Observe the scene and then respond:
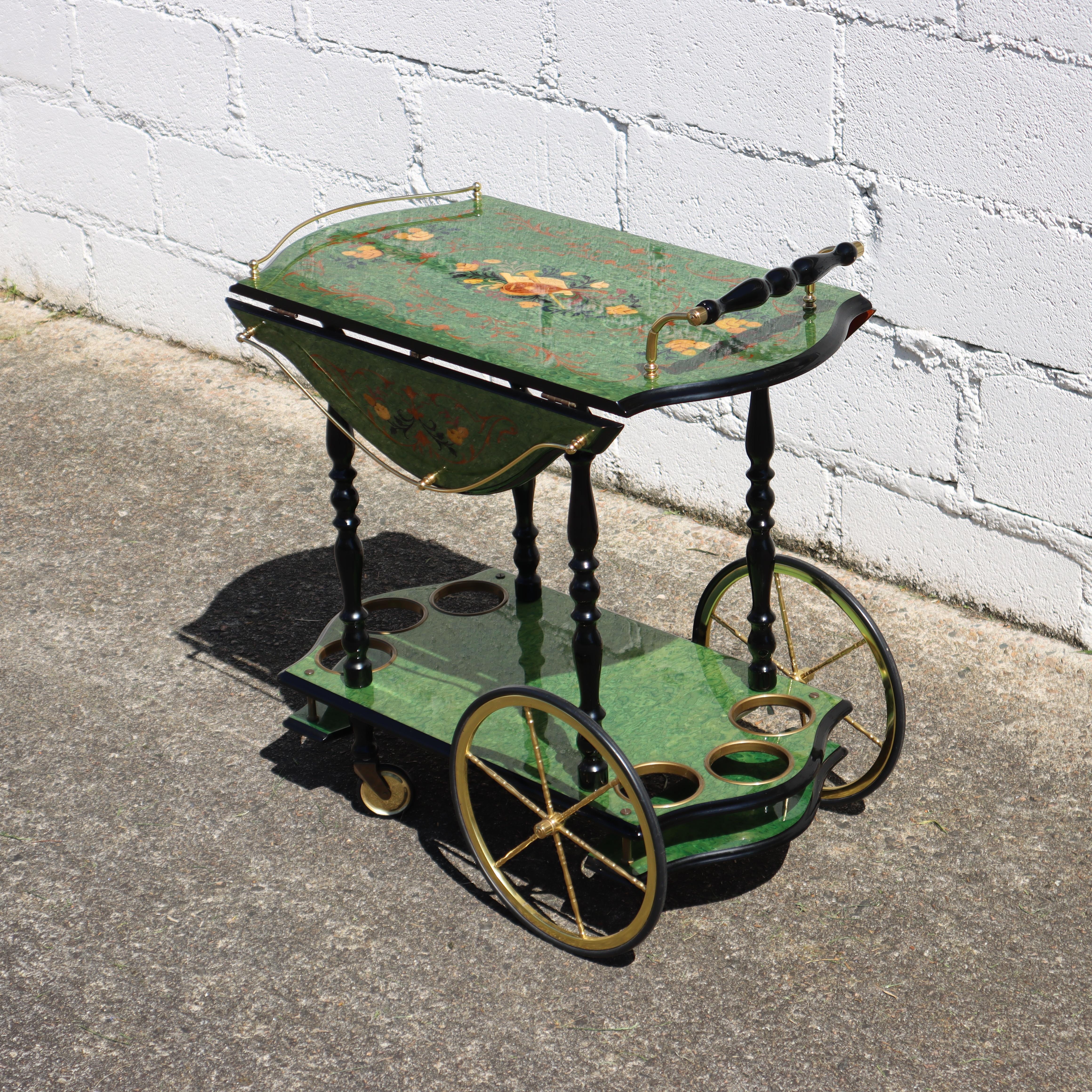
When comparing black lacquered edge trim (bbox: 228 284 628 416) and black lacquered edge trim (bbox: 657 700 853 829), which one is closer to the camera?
black lacquered edge trim (bbox: 228 284 628 416)

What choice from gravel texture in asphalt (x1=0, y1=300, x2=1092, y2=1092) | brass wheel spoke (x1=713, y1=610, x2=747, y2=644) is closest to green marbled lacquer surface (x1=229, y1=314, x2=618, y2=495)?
brass wheel spoke (x1=713, y1=610, x2=747, y2=644)

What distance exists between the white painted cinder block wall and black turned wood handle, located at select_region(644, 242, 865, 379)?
927 mm

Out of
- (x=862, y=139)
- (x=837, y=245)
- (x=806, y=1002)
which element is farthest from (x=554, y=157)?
(x=806, y=1002)

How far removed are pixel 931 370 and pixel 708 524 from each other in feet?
3.26

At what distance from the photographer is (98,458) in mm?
5172

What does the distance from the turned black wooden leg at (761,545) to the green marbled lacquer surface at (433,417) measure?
0.52m

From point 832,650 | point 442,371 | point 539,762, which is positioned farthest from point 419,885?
point 832,650

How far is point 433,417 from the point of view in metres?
3.02

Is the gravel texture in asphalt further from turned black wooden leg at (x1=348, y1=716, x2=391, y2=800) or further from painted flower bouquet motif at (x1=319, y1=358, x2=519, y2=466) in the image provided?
painted flower bouquet motif at (x1=319, y1=358, x2=519, y2=466)

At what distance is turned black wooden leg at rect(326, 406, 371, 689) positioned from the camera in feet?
10.8

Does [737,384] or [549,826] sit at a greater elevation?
[737,384]

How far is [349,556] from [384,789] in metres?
0.58

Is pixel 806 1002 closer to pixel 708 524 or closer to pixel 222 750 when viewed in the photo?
pixel 222 750

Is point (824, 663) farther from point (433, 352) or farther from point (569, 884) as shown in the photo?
point (433, 352)
